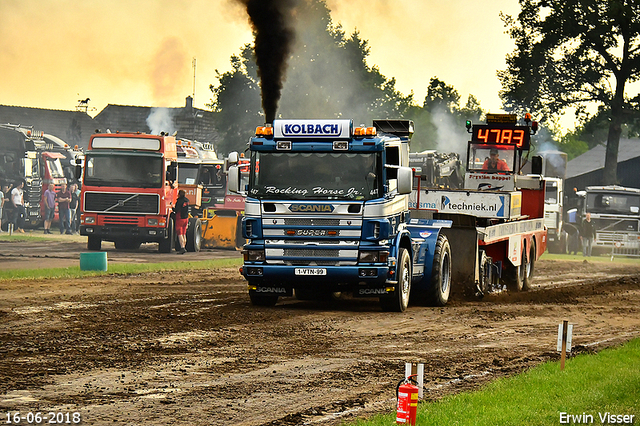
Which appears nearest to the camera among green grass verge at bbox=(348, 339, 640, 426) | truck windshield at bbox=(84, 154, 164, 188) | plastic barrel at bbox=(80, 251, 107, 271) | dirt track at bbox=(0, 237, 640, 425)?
green grass verge at bbox=(348, 339, 640, 426)

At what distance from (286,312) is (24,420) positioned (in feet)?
27.5

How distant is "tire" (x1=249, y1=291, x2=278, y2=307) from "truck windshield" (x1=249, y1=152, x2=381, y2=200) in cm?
192

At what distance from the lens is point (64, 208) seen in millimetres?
41812

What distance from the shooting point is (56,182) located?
42.8m

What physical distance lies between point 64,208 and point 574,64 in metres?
32.4

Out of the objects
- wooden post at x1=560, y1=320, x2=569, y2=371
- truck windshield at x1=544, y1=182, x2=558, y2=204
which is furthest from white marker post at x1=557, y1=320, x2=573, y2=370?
truck windshield at x1=544, y1=182, x2=558, y2=204

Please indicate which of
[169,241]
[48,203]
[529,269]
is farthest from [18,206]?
[529,269]

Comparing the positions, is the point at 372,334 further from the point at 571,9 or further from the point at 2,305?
the point at 571,9

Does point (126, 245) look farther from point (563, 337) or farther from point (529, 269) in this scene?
point (563, 337)

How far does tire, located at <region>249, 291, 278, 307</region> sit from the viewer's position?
53.2 ft

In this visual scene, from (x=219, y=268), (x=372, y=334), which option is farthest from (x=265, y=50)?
(x=372, y=334)

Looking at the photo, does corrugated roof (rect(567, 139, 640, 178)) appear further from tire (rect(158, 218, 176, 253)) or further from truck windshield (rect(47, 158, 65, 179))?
tire (rect(158, 218, 176, 253))

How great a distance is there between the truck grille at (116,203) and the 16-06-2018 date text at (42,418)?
2372 cm

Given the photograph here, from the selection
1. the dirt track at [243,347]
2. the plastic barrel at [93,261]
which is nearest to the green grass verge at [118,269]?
the plastic barrel at [93,261]
